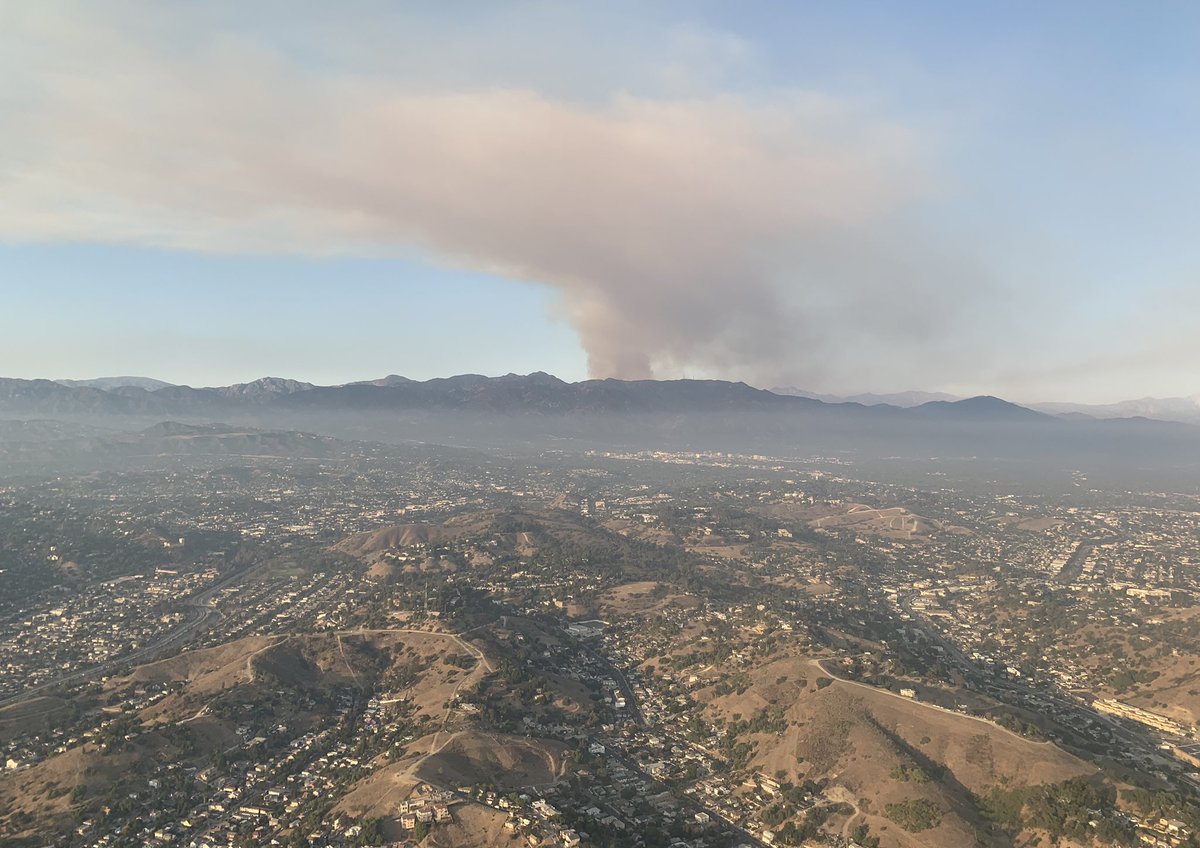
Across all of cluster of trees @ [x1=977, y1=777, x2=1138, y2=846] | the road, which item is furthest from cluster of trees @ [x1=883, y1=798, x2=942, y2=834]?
the road

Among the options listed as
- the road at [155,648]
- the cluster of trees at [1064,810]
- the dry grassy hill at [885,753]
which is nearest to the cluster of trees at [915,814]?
the dry grassy hill at [885,753]

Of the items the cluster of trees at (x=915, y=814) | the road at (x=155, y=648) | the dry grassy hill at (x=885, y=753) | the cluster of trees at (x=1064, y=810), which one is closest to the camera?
the cluster of trees at (x=1064, y=810)

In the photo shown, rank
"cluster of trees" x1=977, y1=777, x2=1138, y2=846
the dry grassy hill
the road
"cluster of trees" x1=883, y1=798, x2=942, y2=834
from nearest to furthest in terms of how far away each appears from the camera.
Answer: "cluster of trees" x1=977, y1=777, x2=1138, y2=846, "cluster of trees" x1=883, y1=798, x2=942, y2=834, the dry grassy hill, the road

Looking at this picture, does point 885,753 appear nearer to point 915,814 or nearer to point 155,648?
point 915,814

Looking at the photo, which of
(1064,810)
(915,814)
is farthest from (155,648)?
(1064,810)

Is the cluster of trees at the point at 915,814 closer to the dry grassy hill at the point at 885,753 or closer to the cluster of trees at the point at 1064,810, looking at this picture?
the dry grassy hill at the point at 885,753

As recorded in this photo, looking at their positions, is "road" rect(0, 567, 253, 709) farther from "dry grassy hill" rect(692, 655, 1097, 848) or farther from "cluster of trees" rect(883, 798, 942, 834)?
"cluster of trees" rect(883, 798, 942, 834)

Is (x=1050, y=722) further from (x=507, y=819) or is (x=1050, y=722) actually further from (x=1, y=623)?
(x=1, y=623)

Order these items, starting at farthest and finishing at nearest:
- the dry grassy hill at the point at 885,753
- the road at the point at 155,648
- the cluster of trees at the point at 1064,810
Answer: the road at the point at 155,648, the dry grassy hill at the point at 885,753, the cluster of trees at the point at 1064,810

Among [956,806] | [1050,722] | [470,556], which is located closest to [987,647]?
[1050,722]

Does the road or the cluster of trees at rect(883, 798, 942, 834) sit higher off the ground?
the cluster of trees at rect(883, 798, 942, 834)

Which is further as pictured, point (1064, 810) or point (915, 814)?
point (915, 814)
